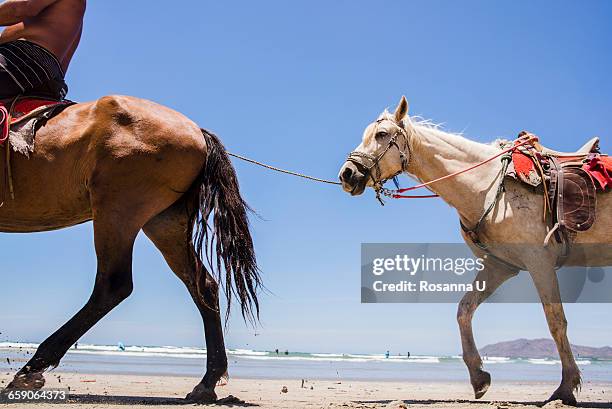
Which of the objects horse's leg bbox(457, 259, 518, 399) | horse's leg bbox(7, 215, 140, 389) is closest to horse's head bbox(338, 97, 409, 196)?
horse's leg bbox(457, 259, 518, 399)

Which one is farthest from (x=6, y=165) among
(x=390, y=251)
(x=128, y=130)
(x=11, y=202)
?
(x=390, y=251)

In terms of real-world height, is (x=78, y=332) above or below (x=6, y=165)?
below

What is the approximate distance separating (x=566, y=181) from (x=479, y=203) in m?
0.93

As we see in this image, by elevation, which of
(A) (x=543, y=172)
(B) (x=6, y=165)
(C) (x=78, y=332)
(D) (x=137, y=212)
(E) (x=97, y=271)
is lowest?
(C) (x=78, y=332)

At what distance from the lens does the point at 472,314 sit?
7402mm

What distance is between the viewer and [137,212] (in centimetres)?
549

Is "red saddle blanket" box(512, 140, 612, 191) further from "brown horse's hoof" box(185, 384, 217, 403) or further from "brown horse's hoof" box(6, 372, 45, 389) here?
"brown horse's hoof" box(6, 372, 45, 389)

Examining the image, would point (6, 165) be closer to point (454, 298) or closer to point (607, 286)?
point (454, 298)

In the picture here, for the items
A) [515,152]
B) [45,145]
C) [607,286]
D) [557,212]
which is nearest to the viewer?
[45,145]

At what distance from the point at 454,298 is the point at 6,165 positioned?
18.2 feet

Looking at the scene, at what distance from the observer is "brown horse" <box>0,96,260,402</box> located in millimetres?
5402

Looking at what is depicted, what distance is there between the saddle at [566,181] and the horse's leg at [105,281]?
13.5 feet

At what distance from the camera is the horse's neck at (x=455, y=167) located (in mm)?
7250

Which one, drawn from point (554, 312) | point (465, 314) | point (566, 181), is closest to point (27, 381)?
point (465, 314)
